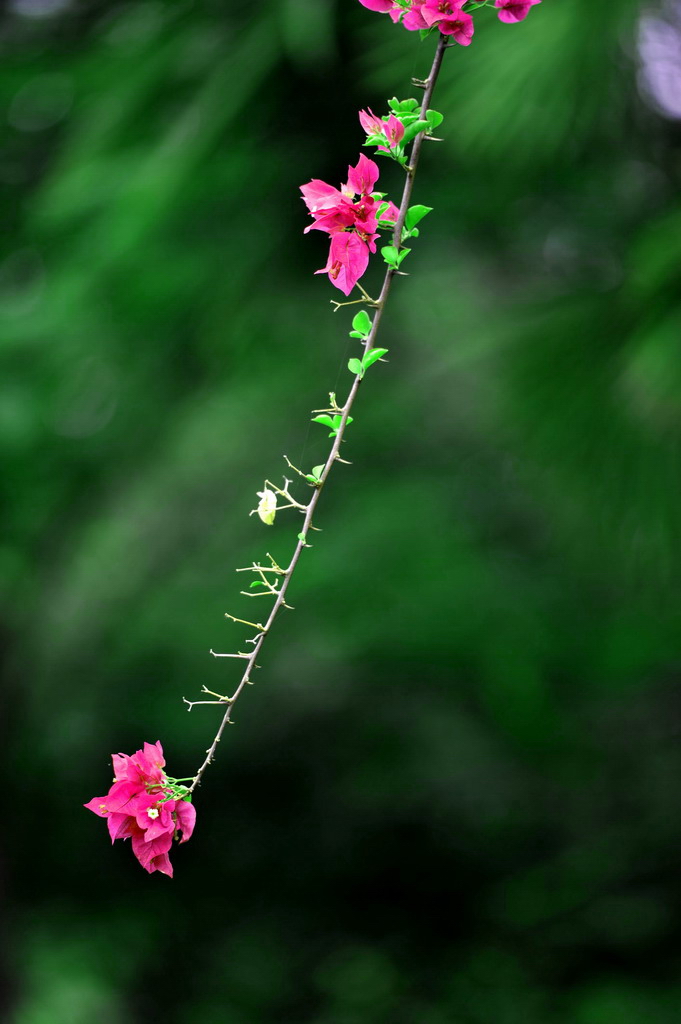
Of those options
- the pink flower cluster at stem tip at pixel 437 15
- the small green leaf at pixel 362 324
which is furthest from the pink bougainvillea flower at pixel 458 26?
the small green leaf at pixel 362 324

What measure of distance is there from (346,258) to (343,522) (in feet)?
5.02

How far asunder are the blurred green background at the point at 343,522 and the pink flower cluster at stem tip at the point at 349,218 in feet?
2.13

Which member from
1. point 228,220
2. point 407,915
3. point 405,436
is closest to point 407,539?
point 405,436

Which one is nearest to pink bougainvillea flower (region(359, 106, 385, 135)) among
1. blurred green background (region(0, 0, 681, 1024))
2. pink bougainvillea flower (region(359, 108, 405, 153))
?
pink bougainvillea flower (region(359, 108, 405, 153))

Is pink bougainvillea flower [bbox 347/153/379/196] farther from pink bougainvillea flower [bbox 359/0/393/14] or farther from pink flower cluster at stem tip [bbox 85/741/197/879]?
pink flower cluster at stem tip [bbox 85/741/197/879]

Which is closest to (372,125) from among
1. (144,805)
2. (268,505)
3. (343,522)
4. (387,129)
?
(387,129)

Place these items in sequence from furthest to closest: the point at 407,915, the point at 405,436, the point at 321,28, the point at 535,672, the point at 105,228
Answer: the point at 407,915 → the point at 405,436 → the point at 535,672 → the point at 105,228 → the point at 321,28

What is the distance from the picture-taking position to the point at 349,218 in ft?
1.15

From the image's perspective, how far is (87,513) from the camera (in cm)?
213

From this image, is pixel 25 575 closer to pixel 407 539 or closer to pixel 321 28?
pixel 407 539

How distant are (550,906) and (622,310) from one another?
1.72 m

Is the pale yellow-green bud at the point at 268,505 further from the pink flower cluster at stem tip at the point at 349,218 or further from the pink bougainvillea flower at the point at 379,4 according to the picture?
the pink bougainvillea flower at the point at 379,4

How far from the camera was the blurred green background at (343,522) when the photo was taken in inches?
45.7

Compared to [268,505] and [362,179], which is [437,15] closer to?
[362,179]
